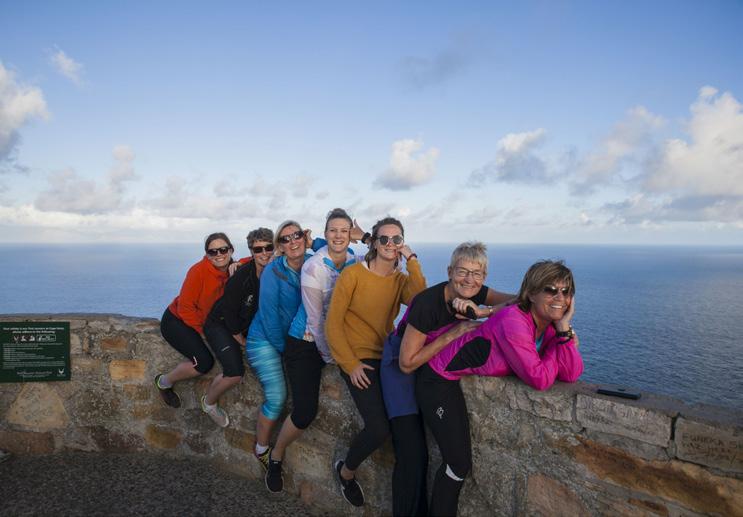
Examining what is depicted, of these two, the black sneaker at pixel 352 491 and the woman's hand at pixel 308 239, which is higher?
the woman's hand at pixel 308 239

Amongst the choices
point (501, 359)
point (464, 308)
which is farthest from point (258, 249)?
point (501, 359)

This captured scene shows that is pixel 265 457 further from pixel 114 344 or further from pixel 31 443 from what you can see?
pixel 31 443

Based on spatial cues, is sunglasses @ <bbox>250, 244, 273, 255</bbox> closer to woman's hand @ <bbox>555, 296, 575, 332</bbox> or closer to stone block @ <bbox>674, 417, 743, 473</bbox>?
woman's hand @ <bbox>555, 296, 575, 332</bbox>

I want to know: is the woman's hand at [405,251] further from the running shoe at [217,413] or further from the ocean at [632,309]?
the ocean at [632,309]

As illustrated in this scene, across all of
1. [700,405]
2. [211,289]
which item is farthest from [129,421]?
[700,405]

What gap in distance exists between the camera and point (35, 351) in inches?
161

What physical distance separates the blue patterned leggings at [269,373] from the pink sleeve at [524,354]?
172 centimetres

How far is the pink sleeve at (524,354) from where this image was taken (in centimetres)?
241

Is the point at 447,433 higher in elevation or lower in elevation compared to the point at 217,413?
higher

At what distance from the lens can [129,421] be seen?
409 cm

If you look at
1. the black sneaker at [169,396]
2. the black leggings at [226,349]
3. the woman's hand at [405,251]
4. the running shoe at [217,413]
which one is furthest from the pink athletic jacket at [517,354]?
the black sneaker at [169,396]

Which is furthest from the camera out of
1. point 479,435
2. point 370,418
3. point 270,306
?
point 270,306

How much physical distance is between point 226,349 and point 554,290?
8.07ft

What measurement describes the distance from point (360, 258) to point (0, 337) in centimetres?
348
